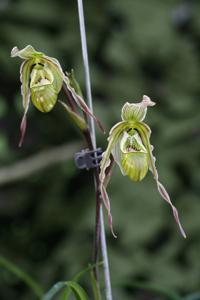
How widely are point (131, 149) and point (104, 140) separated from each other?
1.24 m

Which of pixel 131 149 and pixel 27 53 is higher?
pixel 27 53

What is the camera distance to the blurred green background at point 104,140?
2553 millimetres

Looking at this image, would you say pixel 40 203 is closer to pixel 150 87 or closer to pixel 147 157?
pixel 150 87

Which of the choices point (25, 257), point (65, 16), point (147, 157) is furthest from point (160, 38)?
point (147, 157)

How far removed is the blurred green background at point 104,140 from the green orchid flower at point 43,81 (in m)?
1.19

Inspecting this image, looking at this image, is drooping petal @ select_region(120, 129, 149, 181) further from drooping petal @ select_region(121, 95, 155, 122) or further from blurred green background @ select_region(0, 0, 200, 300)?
blurred green background @ select_region(0, 0, 200, 300)

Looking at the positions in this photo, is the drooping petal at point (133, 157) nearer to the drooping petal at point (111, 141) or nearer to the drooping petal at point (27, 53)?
the drooping petal at point (111, 141)

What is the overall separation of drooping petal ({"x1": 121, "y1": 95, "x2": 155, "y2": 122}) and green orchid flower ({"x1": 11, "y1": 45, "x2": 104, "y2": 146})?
0.05 m

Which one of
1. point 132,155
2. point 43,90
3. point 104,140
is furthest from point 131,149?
point 104,140

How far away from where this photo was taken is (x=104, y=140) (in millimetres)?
2516

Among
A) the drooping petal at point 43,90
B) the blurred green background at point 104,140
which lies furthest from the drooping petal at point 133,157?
the blurred green background at point 104,140

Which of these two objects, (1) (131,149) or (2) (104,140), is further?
(2) (104,140)

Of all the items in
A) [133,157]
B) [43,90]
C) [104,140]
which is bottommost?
[133,157]

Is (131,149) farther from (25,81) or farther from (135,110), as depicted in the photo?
(25,81)
